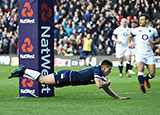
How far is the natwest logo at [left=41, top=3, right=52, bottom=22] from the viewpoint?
10453mm

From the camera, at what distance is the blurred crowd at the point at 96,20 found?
26417 millimetres

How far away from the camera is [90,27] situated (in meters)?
26.9

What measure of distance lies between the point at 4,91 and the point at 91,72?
372cm

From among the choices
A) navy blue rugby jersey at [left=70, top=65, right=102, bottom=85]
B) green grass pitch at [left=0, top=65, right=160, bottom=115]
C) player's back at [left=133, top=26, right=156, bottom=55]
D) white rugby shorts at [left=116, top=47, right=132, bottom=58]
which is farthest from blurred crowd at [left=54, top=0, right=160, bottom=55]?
navy blue rugby jersey at [left=70, top=65, right=102, bottom=85]

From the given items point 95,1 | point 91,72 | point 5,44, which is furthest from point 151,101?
point 5,44

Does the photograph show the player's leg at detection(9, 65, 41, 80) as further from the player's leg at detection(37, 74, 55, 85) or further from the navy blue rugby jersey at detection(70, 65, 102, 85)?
the navy blue rugby jersey at detection(70, 65, 102, 85)

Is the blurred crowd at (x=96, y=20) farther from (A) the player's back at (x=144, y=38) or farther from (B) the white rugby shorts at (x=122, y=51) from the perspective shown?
(A) the player's back at (x=144, y=38)

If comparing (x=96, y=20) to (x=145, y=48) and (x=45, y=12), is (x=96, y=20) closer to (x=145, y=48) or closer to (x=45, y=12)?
(x=145, y=48)

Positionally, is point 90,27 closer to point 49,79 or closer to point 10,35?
point 10,35

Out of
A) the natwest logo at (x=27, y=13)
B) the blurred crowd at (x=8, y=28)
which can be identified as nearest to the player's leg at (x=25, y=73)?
the natwest logo at (x=27, y=13)

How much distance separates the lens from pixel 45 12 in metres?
10.5

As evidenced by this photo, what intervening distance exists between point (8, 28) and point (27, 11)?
21.4 m

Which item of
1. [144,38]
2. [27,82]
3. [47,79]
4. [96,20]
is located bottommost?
[27,82]

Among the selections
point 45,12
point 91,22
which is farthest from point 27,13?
point 91,22
